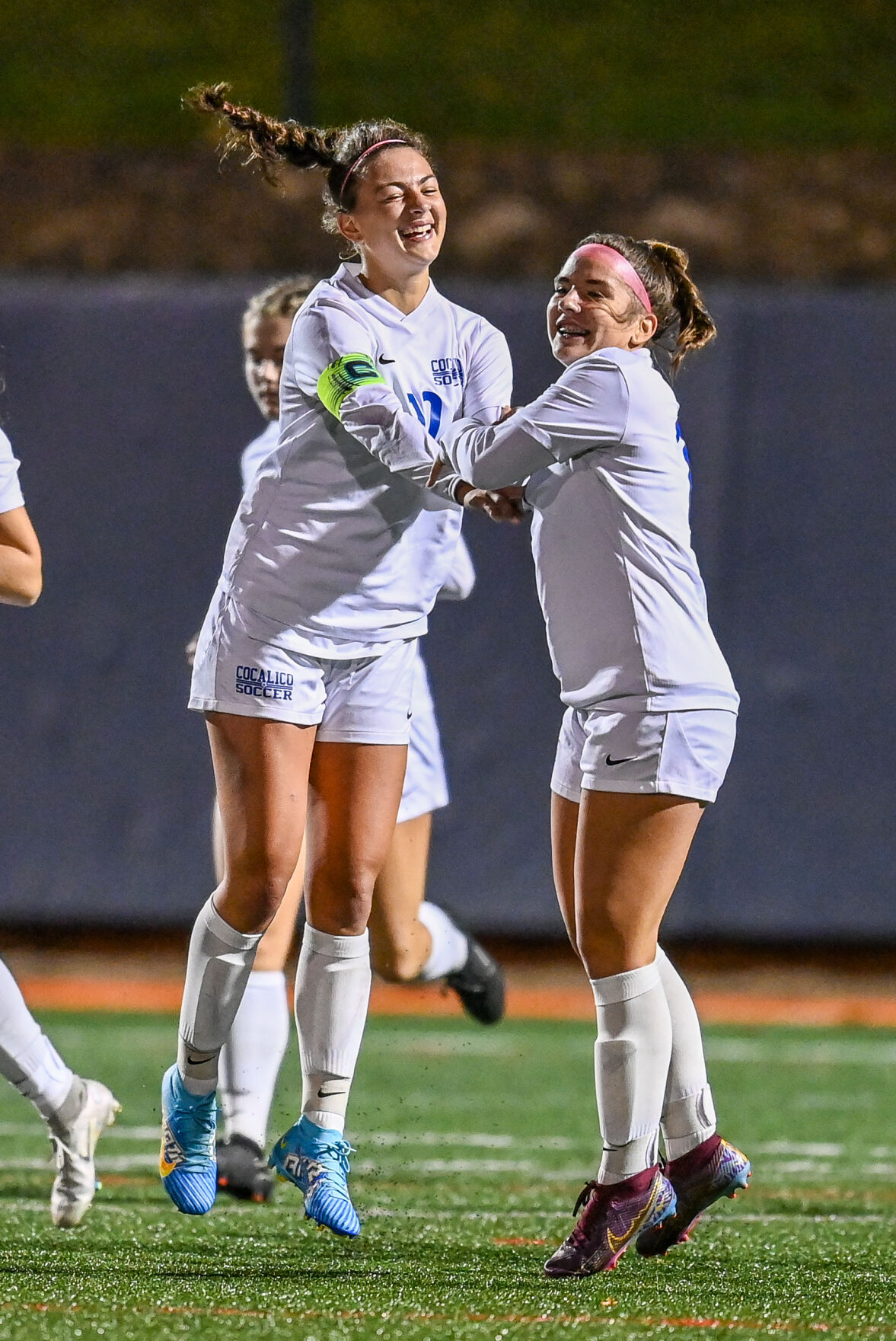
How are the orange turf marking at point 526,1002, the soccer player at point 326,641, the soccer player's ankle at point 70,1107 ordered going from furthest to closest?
the orange turf marking at point 526,1002
the soccer player's ankle at point 70,1107
the soccer player at point 326,641

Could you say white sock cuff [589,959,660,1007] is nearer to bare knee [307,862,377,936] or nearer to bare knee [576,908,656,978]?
bare knee [576,908,656,978]

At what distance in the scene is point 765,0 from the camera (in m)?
12.0

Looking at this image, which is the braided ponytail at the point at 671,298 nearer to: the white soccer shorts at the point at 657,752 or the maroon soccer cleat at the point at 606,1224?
the white soccer shorts at the point at 657,752

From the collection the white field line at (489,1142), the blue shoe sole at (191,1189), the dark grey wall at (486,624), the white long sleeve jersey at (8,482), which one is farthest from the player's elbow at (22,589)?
the dark grey wall at (486,624)

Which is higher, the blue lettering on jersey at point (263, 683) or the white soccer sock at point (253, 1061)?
the blue lettering on jersey at point (263, 683)

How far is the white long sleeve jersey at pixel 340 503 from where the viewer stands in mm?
3361

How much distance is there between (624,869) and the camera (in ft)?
10.3

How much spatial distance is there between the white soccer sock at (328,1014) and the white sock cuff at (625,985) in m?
0.52

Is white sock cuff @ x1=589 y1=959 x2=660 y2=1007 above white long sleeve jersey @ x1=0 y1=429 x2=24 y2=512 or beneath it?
beneath

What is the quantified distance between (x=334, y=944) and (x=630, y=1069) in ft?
2.09

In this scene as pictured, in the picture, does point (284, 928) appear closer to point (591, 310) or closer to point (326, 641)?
point (326, 641)

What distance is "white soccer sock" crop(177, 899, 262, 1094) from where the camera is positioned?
3418 mm

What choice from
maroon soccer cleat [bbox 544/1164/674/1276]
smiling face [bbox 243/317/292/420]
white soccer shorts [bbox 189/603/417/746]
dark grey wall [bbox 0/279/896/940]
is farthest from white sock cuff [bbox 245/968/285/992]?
dark grey wall [bbox 0/279/896/940]

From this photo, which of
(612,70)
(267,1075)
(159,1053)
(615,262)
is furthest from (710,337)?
(612,70)
